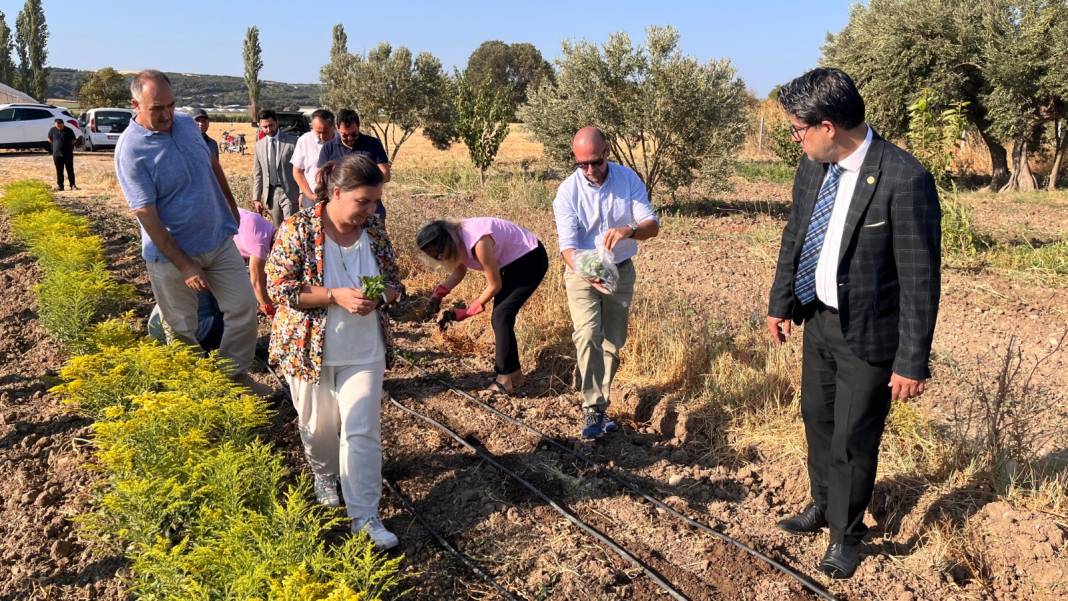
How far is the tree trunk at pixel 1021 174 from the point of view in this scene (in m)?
16.9

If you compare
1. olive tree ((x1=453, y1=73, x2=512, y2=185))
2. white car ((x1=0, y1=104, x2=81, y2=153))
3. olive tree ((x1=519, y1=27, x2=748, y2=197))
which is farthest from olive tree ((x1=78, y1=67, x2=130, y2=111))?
olive tree ((x1=519, y1=27, x2=748, y2=197))

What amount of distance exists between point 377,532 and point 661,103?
445 inches

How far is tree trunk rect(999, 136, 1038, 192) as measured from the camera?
55.5 feet

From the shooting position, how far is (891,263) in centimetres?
297

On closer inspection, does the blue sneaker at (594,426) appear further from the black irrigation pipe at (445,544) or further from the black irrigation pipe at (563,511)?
the black irrigation pipe at (445,544)

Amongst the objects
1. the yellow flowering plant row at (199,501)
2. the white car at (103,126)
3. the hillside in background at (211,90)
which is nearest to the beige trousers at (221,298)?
the yellow flowering plant row at (199,501)

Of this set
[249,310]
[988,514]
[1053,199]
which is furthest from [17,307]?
[1053,199]

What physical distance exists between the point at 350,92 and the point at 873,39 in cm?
1423

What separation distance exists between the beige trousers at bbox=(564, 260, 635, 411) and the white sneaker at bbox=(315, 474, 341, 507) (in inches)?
62.2

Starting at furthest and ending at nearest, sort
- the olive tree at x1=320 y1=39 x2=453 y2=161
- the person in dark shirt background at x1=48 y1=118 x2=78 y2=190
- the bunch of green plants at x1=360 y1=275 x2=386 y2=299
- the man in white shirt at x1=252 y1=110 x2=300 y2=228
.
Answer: the olive tree at x1=320 y1=39 x2=453 y2=161 → the person in dark shirt background at x1=48 y1=118 x2=78 y2=190 → the man in white shirt at x1=252 y1=110 x2=300 y2=228 → the bunch of green plants at x1=360 y1=275 x2=386 y2=299

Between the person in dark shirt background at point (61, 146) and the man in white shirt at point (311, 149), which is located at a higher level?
the man in white shirt at point (311, 149)

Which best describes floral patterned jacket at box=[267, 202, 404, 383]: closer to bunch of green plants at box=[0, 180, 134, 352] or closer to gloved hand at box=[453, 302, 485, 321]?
gloved hand at box=[453, 302, 485, 321]

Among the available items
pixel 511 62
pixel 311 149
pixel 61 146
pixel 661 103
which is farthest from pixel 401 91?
pixel 511 62

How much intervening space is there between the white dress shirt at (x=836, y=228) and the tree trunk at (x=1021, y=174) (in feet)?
54.4
